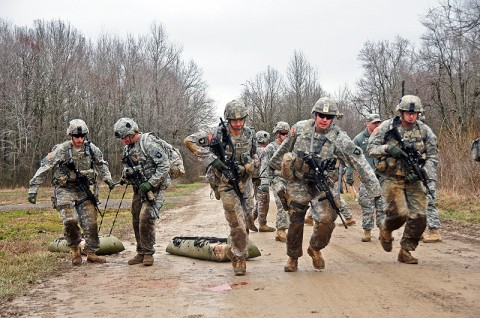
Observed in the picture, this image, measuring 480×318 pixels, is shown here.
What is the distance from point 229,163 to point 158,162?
1536 millimetres

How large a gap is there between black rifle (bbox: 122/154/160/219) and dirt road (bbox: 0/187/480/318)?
966mm

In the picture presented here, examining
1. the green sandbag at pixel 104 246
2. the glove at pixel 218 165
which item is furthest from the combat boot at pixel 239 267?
the green sandbag at pixel 104 246

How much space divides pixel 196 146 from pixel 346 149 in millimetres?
A: 2161

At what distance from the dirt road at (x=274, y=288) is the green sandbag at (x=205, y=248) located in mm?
128

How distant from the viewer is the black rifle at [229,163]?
8.28m

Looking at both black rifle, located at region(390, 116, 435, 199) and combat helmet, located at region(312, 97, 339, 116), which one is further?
black rifle, located at region(390, 116, 435, 199)

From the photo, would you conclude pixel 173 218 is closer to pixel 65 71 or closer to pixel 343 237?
pixel 343 237

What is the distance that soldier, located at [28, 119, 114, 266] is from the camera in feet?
31.8

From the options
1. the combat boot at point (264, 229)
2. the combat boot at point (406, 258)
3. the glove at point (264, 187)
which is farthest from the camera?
the combat boot at point (264, 229)

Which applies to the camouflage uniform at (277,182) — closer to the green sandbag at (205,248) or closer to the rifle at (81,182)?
the green sandbag at (205,248)

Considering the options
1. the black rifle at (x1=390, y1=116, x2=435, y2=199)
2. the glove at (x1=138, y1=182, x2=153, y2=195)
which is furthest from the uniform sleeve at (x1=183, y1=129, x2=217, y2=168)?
the black rifle at (x1=390, y1=116, x2=435, y2=199)

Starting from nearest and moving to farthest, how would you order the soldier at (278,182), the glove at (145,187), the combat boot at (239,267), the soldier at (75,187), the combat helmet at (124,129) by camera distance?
the combat boot at (239,267) → the glove at (145,187) → the combat helmet at (124,129) → the soldier at (75,187) → the soldier at (278,182)

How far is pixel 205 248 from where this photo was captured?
9.43 m

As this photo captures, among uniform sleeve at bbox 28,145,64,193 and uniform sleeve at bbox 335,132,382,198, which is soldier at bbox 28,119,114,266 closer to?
uniform sleeve at bbox 28,145,64,193
